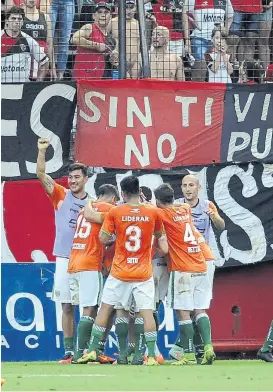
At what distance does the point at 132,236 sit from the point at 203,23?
444 centimetres

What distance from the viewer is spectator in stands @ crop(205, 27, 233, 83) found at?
14047 mm

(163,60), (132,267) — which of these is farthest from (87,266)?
(163,60)

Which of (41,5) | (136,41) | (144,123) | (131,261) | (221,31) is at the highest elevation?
(41,5)

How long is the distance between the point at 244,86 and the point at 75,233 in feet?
11.3

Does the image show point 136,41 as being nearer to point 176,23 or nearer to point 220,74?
point 176,23

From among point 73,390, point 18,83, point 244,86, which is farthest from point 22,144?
point 73,390

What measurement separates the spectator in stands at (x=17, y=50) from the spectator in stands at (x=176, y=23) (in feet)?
5.37

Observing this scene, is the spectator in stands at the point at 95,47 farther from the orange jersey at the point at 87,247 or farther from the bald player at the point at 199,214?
the orange jersey at the point at 87,247

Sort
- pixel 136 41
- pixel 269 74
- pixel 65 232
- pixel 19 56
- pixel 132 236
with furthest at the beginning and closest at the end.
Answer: pixel 269 74, pixel 136 41, pixel 19 56, pixel 65 232, pixel 132 236

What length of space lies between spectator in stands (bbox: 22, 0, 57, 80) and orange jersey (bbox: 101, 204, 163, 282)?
350 cm

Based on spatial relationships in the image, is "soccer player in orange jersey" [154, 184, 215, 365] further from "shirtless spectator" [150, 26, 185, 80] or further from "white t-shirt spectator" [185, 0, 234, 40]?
"white t-shirt spectator" [185, 0, 234, 40]

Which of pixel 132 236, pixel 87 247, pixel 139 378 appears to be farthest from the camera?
pixel 87 247

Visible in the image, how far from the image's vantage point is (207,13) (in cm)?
1455

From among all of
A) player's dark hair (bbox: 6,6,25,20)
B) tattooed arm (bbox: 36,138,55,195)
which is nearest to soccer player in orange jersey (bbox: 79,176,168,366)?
tattooed arm (bbox: 36,138,55,195)
